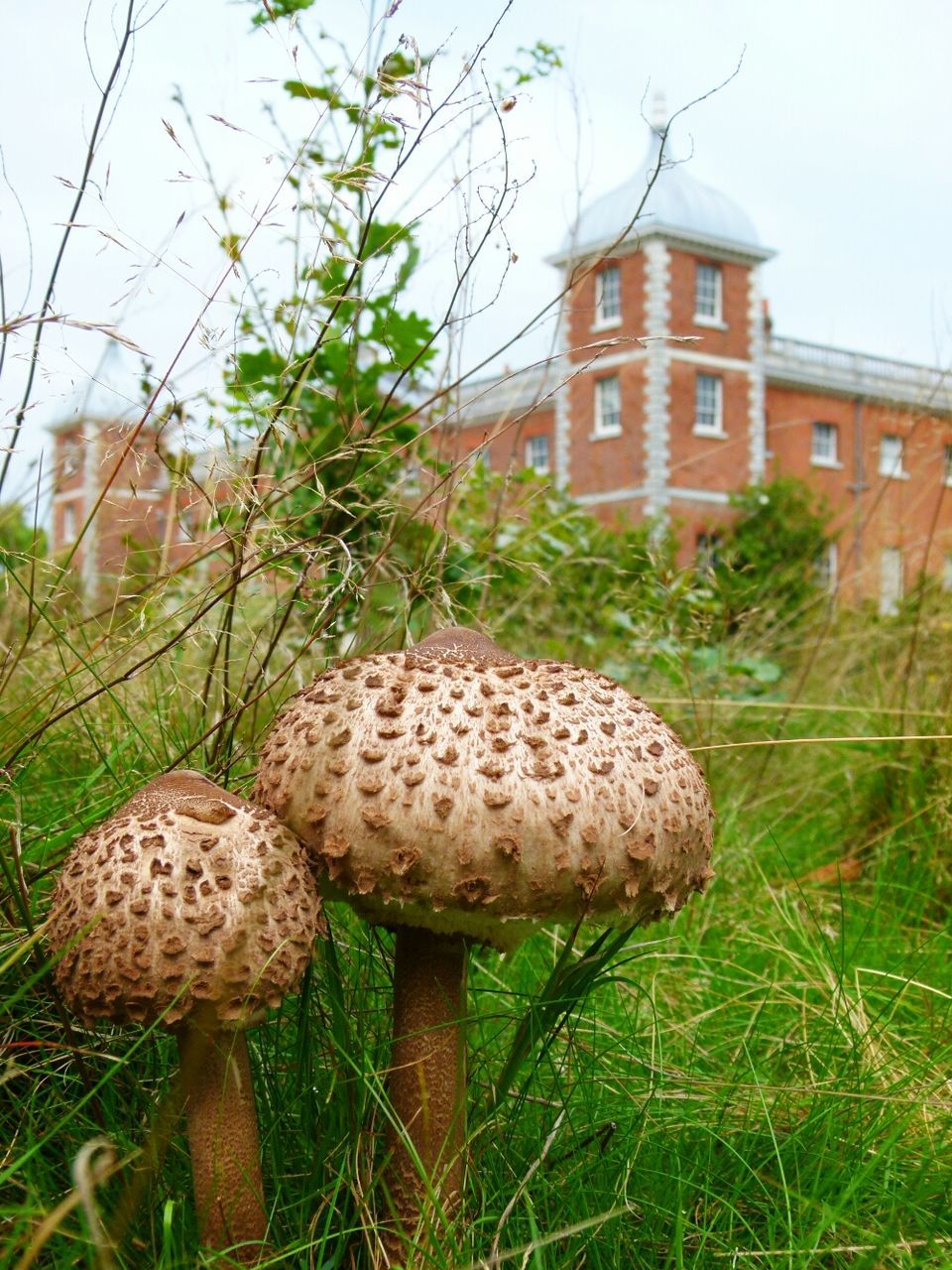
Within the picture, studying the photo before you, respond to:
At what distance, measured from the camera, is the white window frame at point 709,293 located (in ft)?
84.1

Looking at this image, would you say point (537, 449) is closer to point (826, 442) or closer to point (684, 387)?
point (684, 387)

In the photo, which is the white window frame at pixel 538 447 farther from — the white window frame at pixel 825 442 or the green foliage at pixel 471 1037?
the green foliage at pixel 471 1037

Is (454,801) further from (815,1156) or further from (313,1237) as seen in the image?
(815,1156)

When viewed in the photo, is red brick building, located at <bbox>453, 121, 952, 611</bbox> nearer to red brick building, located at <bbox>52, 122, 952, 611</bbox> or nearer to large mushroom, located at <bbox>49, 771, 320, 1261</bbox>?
red brick building, located at <bbox>52, 122, 952, 611</bbox>

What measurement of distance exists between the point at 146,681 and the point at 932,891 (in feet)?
7.90

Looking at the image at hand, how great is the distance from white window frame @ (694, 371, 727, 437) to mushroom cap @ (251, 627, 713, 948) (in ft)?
80.8

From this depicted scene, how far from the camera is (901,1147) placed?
1925 mm

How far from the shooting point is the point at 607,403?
82.7 ft

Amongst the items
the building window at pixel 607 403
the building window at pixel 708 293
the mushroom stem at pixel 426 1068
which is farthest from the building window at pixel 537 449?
the mushroom stem at pixel 426 1068

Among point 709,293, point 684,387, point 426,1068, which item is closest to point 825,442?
point 709,293

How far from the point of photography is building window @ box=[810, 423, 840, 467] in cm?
2844

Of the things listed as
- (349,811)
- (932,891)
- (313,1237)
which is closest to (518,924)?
(349,811)

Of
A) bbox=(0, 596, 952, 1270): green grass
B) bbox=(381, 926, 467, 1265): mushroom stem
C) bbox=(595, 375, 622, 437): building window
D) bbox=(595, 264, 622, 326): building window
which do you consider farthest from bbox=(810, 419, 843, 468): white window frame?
bbox=(381, 926, 467, 1265): mushroom stem

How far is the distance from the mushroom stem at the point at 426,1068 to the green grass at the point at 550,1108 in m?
0.05
